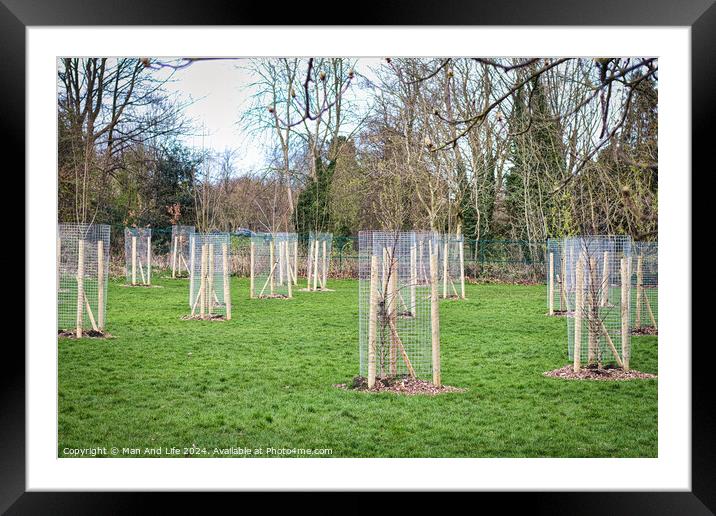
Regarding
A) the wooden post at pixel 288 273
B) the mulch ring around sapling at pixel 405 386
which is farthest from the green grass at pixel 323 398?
the wooden post at pixel 288 273

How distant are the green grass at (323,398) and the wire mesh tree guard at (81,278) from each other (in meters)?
0.29

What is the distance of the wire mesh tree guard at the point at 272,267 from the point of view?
426 inches

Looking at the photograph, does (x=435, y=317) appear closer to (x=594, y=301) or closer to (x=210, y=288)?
(x=594, y=301)

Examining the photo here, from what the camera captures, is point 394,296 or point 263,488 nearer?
point 263,488

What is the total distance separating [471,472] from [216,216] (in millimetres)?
10978

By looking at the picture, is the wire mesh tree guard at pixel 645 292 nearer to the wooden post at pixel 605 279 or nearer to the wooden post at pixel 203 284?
the wooden post at pixel 605 279

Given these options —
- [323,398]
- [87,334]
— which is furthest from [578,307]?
[87,334]

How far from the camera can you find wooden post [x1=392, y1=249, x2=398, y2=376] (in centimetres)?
502
